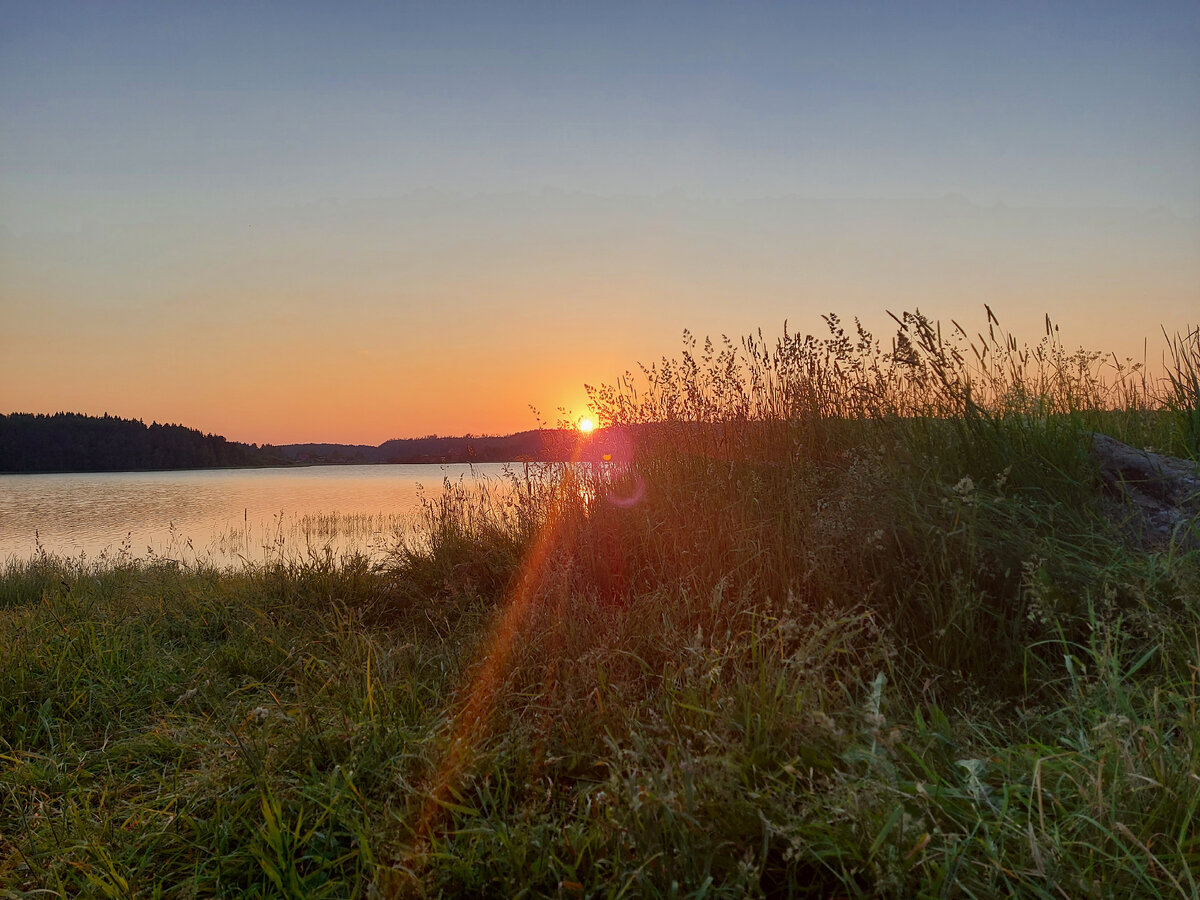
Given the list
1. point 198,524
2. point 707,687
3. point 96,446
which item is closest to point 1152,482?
point 707,687

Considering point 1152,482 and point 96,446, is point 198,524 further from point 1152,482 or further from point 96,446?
point 96,446

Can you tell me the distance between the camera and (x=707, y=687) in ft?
6.59

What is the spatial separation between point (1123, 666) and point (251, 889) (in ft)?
9.62

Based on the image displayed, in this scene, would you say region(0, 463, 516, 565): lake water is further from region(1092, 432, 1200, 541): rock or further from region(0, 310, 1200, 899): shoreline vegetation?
region(1092, 432, 1200, 541): rock

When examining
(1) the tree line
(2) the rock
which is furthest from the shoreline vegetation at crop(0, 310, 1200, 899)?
(1) the tree line

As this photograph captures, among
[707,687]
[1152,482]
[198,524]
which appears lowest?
[198,524]

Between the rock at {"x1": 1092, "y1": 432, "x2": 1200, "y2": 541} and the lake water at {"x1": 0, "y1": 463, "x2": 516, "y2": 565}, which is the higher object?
the rock at {"x1": 1092, "y1": 432, "x2": 1200, "y2": 541}

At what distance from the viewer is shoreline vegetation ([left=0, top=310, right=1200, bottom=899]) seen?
1489mm

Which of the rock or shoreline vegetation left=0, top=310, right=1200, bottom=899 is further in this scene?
the rock

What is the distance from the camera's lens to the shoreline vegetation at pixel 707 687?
4.89ft

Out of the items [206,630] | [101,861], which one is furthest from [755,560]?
[206,630]

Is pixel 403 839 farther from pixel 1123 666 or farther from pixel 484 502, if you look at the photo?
pixel 484 502

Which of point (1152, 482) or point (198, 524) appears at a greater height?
point (1152, 482)

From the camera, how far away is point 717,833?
1524 mm
